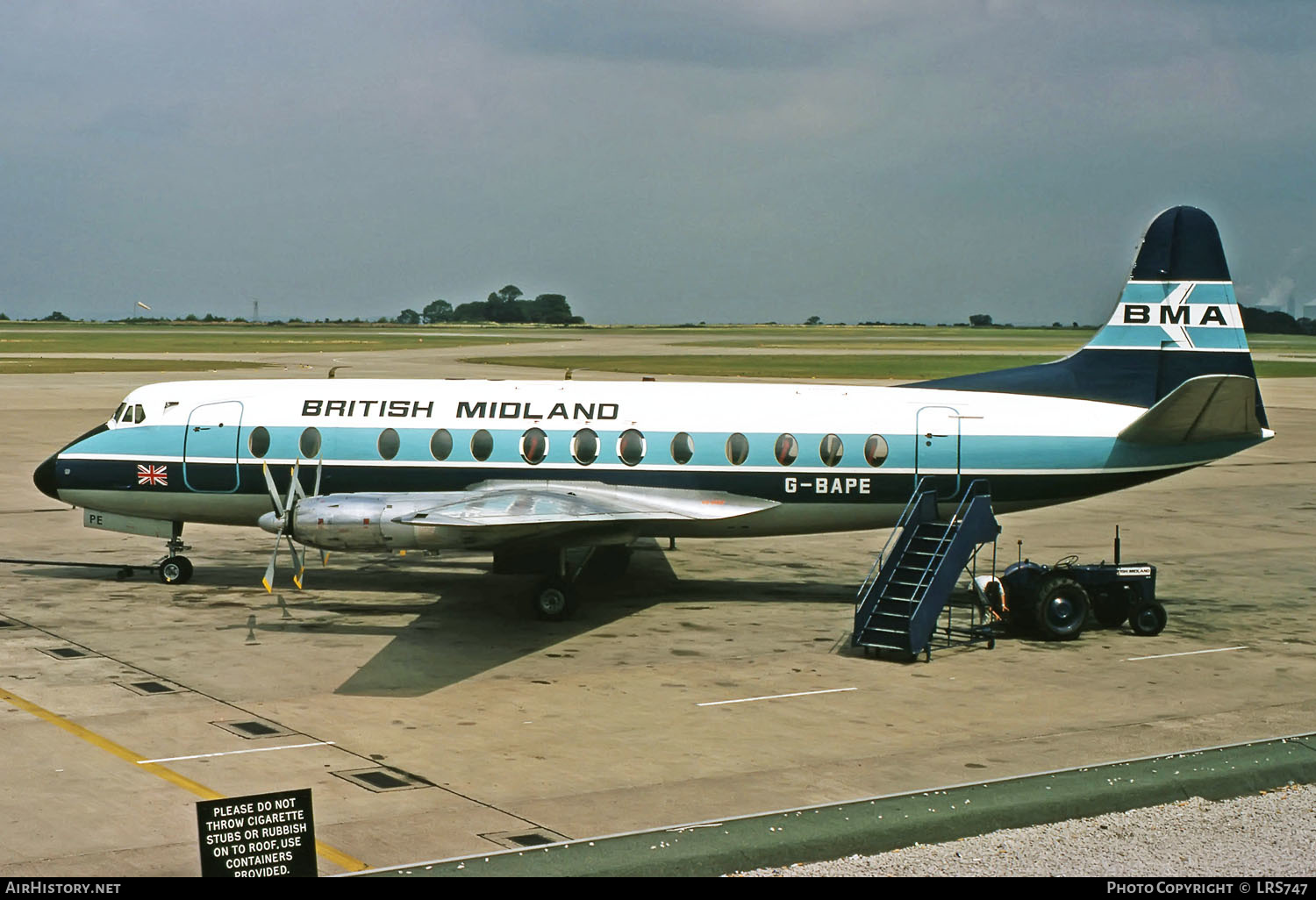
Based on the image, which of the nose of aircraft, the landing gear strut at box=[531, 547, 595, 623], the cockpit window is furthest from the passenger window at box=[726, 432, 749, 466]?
the nose of aircraft

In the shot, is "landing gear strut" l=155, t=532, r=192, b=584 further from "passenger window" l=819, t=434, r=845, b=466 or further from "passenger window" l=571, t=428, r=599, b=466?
"passenger window" l=819, t=434, r=845, b=466

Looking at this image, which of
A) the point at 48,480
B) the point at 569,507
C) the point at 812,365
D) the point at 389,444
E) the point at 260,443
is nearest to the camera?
the point at 569,507

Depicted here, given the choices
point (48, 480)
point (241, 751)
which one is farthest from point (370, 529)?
point (48, 480)

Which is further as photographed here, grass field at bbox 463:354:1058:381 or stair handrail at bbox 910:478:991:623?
grass field at bbox 463:354:1058:381

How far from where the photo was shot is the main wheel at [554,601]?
23281 millimetres

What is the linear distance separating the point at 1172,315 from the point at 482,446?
41.6 feet

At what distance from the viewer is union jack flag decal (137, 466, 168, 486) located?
1022 inches

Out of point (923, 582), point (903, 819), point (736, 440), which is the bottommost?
point (903, 819)

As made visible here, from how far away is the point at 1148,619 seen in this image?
22969 millimetres

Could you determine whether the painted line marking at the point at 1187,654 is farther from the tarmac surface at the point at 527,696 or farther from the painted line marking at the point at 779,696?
the painted line marking at the point at 779,696

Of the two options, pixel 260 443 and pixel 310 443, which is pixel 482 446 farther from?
pixel 260 443

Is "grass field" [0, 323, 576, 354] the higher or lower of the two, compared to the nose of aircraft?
higher

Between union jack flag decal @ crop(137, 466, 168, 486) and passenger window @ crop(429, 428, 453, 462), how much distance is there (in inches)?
205

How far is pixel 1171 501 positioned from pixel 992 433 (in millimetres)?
18558
